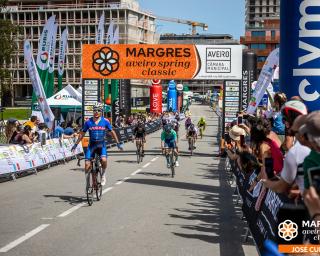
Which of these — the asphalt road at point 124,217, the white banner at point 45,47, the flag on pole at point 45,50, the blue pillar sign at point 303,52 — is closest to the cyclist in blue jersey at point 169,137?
the asphalt road at point 124,217

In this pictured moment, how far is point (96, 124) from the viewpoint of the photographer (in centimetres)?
1236

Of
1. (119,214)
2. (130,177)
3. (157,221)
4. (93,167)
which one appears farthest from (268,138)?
(130,177)

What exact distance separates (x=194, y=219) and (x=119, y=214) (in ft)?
4.57

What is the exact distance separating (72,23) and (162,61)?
3805 inches

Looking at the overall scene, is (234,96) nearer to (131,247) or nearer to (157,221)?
(157,221)

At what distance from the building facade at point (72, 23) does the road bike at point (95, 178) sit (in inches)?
4117

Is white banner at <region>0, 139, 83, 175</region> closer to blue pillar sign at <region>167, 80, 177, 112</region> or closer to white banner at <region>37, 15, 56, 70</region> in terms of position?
white banner at <region>37, 15, 56, 70</region>

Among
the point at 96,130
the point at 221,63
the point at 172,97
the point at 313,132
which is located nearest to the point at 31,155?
the point at 96,130

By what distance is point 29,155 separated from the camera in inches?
700

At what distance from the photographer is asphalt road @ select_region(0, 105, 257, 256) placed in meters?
7.79

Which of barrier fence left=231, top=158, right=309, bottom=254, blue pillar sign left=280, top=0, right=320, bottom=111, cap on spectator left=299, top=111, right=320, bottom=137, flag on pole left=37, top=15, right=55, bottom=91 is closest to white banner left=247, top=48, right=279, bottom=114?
blue pillar sign left=280, top=0, right=320, bottom=111

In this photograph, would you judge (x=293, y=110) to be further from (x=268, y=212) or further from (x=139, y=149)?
(x=139, y=149)

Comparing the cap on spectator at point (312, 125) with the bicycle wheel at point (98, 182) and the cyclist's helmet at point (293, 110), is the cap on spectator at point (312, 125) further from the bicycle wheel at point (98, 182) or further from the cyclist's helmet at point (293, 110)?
the bicycle wheel at point (98, 182)

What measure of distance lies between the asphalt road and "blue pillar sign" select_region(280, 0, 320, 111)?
8.77 feet
